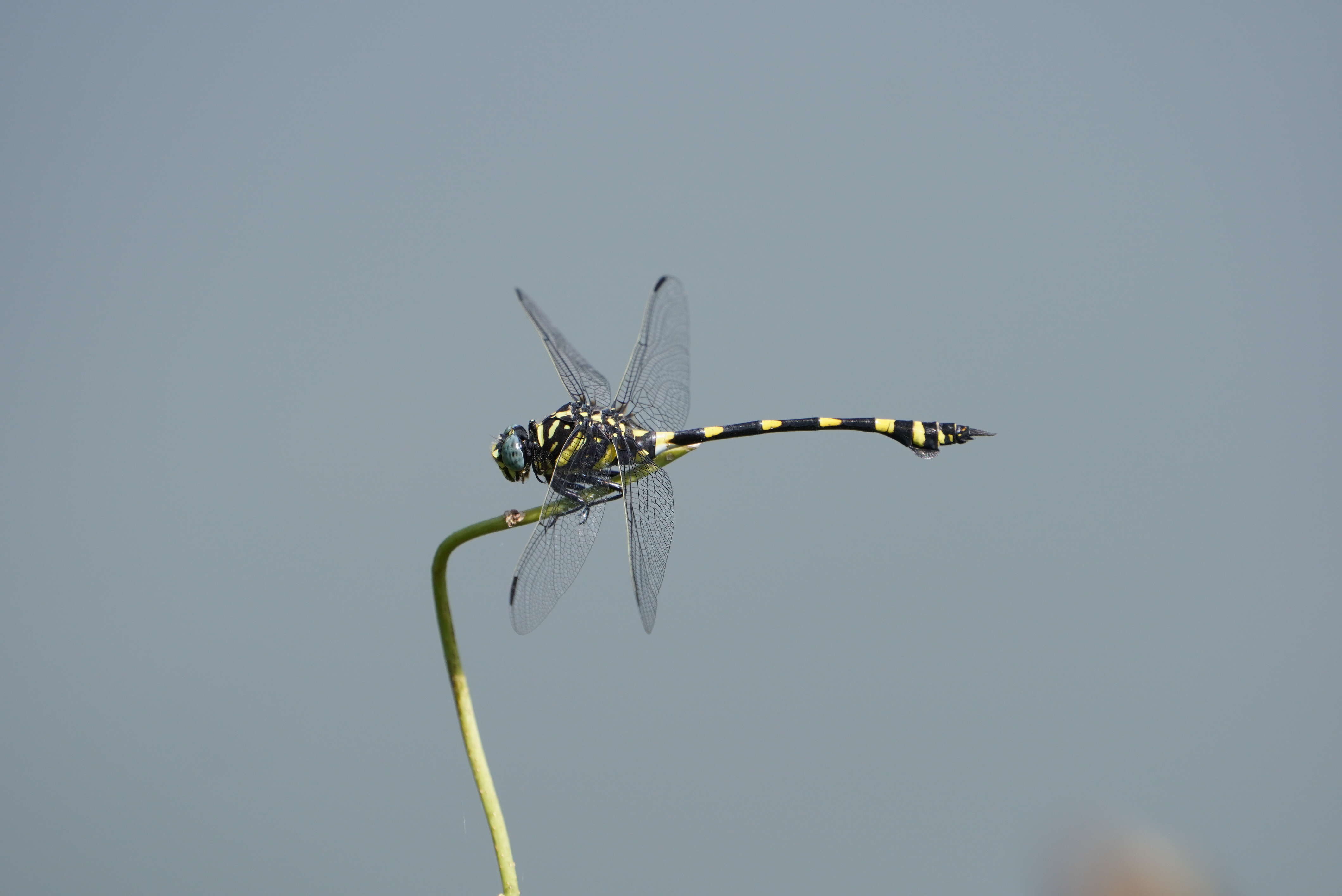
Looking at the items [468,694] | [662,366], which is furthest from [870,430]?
[468,694]

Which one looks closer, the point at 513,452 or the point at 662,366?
the point at 513,452

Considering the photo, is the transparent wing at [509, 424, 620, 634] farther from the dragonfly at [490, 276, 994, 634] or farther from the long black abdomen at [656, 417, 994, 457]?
the long black abdomen at [656, 417, 994, 457]

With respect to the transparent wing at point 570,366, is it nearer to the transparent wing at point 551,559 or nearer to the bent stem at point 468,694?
the transparent wing at point 551,559

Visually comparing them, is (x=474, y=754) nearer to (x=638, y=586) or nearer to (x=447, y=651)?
(x=447, y=651)

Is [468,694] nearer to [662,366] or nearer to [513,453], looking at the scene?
[513,453]

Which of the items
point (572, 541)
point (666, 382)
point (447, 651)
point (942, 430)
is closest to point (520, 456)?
point (572, 541)

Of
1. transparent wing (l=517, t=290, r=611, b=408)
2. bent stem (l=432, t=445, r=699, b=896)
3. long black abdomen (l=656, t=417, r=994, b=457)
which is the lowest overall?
bent stem (l=432, t=445, r=699, b=896)

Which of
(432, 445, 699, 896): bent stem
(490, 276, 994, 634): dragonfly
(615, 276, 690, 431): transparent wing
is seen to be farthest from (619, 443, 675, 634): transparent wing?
(432, 445, 699, 896): bent stem
